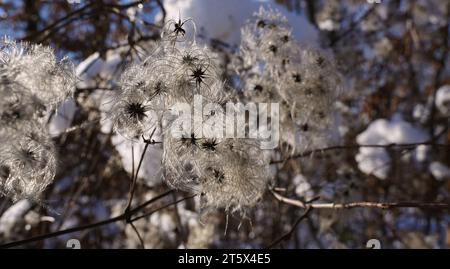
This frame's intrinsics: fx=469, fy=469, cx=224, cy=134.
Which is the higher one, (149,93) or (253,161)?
(149,93)

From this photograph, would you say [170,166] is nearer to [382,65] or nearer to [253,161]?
[253,161]

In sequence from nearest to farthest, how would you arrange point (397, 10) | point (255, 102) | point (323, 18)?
point (255, 102) → point (323, 18) → point (397, 10)
